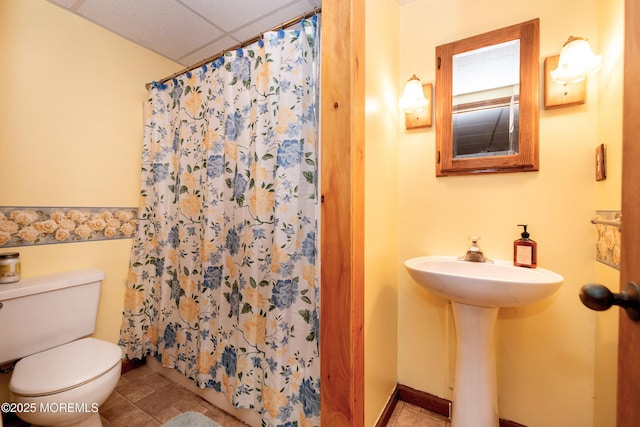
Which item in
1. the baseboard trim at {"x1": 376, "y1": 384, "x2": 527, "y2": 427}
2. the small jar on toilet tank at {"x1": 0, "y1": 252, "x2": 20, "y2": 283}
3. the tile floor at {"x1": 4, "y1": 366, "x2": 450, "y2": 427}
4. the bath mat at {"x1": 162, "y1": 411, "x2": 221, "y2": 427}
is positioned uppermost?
the small jar on toilet tank at {"x1": 0, "y1": 252, "x2": 20, "y2": 283}

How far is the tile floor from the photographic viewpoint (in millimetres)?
1406

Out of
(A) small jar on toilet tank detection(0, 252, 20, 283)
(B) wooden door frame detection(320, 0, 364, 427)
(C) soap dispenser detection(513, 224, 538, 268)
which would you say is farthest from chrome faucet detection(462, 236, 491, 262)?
(A) small jar on toilet tank detection(0, 252, 20, 283)

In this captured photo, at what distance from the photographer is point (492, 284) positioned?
940mm

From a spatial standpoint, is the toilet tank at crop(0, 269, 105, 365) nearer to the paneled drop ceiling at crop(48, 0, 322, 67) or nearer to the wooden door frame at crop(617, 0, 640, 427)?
the paneled drop ceiling at crop(48, 0, 322, 67)

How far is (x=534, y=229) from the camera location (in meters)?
1.26

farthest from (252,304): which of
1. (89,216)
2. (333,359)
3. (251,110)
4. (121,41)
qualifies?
(121,41)

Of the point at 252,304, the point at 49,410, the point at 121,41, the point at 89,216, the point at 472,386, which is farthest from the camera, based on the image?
the point at 121,41

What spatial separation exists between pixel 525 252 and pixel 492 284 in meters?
0.45

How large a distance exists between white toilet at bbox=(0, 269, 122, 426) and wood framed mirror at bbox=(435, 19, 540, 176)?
203 centimetres

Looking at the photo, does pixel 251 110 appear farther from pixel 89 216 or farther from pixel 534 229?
pixel 534 229

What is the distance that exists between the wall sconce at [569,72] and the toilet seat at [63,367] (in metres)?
2.47

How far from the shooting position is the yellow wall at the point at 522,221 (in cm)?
116

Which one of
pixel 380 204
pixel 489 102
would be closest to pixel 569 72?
pixel 489 102

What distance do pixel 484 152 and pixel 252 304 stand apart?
4.85 feet
